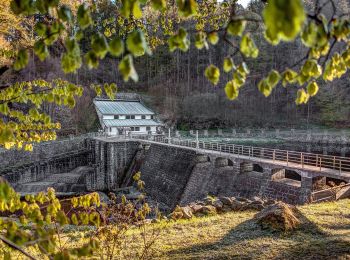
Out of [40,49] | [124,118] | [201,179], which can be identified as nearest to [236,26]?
[40,49]

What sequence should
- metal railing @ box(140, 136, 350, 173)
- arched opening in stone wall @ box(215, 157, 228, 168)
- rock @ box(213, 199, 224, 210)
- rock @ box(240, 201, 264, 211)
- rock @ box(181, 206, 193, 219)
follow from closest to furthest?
1. rock @ box(181, 206, 193, 219)
2. rock @ box(240, 201, 264, 211)
3. rock @ box(213, 199, 224, 210)
4. metal railing @ box(140, 136, 350, 173)
5. arched opening in stone wall @ box(215, 157, 228, 168)

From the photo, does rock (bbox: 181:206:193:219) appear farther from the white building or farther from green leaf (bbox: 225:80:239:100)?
the white building

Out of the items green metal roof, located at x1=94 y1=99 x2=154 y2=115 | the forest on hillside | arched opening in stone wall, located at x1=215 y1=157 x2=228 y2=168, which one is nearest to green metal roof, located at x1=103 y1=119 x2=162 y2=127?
green metal roof, located at x1=94 y1=99 x2=154 y2=115

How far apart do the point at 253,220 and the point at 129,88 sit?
5512 cm

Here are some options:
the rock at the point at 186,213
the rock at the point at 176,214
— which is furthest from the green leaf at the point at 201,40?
the rock at the point at 186,213

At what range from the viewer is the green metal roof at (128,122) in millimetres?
42272

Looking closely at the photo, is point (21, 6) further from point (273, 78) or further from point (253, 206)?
point (253, 206)

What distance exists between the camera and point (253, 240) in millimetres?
7203

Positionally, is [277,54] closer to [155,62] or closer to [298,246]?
[155,62]

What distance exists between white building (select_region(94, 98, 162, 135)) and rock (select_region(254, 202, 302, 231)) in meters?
32.5

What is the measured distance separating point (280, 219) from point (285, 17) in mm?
7390

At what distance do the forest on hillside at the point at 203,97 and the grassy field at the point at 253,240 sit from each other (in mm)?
35520

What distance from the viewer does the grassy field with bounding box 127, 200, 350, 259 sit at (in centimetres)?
620

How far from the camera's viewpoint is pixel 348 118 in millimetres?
48969
